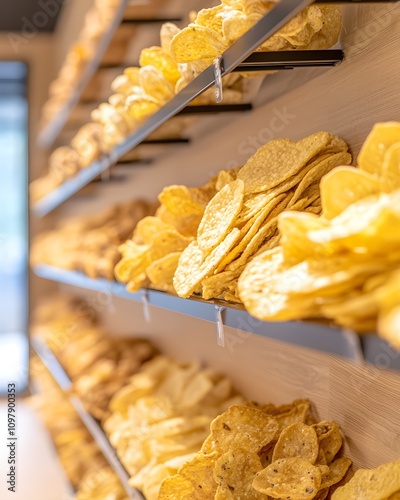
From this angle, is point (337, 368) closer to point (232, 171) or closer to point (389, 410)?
point (389, 410)

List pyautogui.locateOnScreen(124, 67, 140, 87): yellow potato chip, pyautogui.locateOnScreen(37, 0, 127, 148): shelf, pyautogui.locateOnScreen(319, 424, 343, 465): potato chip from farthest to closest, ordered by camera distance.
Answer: pyautogui.locateOnScreen(37, 0, 127, 148): shelf
pyautogui.locateOnScreen(124, 67, 140, 87): yellow potato chip
pyautogui.locateOnScreen(319, 424, 343, 465): potato chip

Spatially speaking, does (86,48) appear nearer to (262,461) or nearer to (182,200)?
(182,200)

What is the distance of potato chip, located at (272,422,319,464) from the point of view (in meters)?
1.39

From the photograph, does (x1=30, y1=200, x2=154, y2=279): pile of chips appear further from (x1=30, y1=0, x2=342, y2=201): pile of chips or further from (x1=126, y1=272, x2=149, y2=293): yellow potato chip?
(x1=126, y1=272, x2=149, y2=293): yellow potato chip

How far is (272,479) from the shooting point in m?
1.30

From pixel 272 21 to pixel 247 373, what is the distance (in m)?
1.38

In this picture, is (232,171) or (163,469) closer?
(232,171)

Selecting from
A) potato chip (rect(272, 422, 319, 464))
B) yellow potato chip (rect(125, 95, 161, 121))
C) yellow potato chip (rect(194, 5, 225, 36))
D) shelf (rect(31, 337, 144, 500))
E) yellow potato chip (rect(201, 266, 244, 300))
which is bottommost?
shelf (rect(31, 337, 144, 500))

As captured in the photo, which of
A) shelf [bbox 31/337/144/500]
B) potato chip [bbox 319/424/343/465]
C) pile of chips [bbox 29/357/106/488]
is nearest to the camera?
potato chip [bbox 319/424/343/465]

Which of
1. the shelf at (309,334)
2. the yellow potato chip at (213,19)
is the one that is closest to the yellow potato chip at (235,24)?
the yellow potato chip at (213,19)

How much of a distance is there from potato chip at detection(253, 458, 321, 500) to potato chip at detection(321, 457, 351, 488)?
0.10 metres

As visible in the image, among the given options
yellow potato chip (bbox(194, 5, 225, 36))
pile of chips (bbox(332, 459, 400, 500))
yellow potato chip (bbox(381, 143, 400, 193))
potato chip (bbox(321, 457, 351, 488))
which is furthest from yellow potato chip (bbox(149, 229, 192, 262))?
yellow potato chip (bbox(381, 143, 400, 193))

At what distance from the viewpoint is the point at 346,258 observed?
0.90 meters

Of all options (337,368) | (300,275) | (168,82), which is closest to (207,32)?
(168,82)
